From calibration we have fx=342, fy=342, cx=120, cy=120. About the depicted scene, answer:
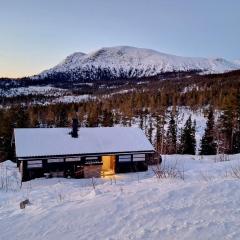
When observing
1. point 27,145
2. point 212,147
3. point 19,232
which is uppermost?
point 19,232

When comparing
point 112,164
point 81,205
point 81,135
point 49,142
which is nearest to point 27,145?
point 49,142

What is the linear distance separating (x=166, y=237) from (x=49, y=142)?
3023 centimetres

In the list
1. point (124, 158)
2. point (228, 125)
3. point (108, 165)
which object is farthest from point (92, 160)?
point (228, 125)

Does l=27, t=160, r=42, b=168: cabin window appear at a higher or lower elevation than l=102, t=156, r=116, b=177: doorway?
higher

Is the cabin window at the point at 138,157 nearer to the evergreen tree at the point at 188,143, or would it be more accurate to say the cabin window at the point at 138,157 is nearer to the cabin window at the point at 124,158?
the cabin window at the point at 124,158

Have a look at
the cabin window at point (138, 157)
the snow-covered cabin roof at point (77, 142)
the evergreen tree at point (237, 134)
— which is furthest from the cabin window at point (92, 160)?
the evergreen tree at point (237, 134)

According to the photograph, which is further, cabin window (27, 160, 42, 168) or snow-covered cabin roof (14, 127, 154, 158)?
snow-covered cabin roof (14, 127, 154, 158)

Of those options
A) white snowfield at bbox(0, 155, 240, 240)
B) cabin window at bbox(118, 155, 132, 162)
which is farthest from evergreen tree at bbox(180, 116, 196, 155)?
white snowfield at bbox(0, 155, 240, 240)

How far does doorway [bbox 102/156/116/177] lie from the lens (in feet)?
115

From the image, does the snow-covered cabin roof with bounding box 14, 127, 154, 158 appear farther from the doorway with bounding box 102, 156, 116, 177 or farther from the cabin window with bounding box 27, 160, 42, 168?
the doorway with bounding box 102, 156, 116, 177

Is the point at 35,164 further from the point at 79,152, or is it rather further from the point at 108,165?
the point at 108,165

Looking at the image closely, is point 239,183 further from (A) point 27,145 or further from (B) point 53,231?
(A) point 27,145

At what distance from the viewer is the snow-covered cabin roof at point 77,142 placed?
3294 cm

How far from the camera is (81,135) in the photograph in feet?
120
